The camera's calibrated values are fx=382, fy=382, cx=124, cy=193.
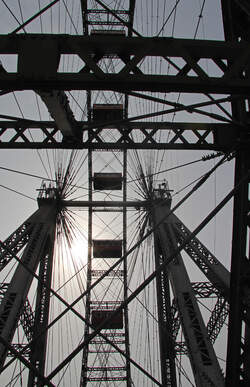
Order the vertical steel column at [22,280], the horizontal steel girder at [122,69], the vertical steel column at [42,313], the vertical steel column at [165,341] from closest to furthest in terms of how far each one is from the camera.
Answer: the horizontal steel girder at [122,69] < the vertical steel column at [22,280] < the vertical steel column at [42,313] < the vertical steel column at [165,341]

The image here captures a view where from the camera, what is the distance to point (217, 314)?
11.3 m

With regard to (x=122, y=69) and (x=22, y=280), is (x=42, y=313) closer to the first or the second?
(x=22, y=280)

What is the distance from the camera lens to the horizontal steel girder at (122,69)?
4.06 m

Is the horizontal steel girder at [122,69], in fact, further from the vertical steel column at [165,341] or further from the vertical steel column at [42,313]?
the vertical steel column at [165,341]

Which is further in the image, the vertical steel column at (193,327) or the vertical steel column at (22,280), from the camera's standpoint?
the vertical steel column at (22,280)

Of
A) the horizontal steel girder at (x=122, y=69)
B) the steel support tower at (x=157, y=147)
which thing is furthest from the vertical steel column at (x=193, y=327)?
the horizontal steel girder at (x=122, y=69)

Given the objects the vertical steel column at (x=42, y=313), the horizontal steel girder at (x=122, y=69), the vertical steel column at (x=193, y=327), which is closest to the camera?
the horizontal steel girder at (x=122, y=69)

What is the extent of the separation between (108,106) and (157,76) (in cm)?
1118

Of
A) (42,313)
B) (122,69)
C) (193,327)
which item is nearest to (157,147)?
(122,69)

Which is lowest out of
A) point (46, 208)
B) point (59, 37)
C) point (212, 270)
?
point (212, 270)

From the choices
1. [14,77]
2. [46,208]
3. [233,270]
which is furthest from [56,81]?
[46,208]

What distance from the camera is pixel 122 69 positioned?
415cm

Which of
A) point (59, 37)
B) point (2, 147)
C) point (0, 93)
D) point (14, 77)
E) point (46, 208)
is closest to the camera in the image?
point (14, 77)

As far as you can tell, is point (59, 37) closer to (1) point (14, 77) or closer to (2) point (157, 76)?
(1) point (14, 77)
